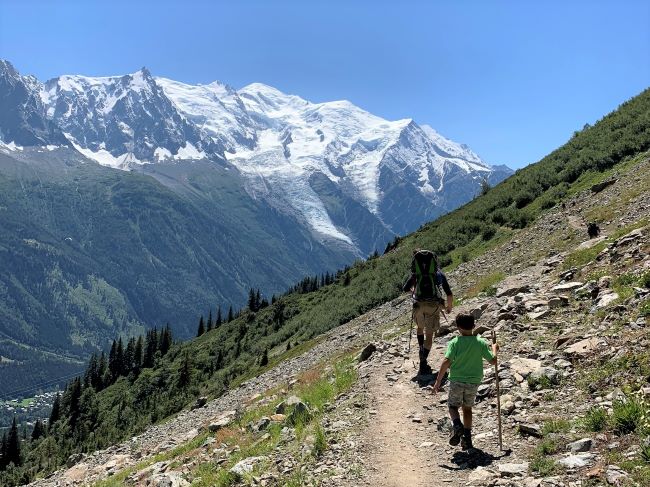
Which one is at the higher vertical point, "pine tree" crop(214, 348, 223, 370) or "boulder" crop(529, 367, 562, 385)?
"boulder" crop(529, 367, 562, 385)

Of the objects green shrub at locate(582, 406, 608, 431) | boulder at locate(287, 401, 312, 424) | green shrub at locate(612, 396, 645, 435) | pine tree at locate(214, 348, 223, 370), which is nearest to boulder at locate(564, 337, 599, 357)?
green shrub at locate(582, 406, 608, 431)

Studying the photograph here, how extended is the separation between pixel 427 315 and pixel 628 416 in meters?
7.88

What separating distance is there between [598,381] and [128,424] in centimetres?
10063

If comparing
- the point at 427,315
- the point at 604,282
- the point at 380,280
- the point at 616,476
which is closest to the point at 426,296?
the point at 427,315

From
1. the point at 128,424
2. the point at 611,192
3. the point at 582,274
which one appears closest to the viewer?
the point at 582,274

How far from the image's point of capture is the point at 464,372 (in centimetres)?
1212

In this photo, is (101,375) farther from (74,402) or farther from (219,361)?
(219,361)

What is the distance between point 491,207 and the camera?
57.1 meters

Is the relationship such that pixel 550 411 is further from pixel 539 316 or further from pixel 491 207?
pixel 491 207

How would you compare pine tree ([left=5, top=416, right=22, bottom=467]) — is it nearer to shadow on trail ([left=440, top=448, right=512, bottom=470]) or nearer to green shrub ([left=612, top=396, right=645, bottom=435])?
shadow on trail ([left=440, top=448, right=512, bottom=470])

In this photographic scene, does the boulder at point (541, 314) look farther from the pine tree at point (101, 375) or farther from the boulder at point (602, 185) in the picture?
the pine tree at point (101, 375)

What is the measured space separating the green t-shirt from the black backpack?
4.78 m

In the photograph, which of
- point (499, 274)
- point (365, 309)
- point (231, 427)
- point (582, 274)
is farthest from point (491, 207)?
point (231, 427)

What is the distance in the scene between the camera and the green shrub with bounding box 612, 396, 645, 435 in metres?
9.74
